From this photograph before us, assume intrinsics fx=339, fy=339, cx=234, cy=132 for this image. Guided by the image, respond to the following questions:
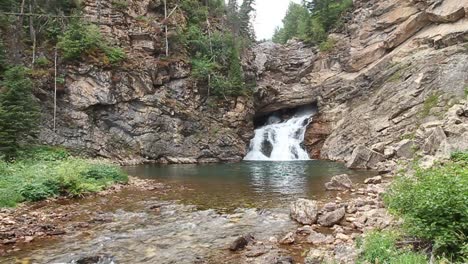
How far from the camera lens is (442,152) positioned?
14164mm

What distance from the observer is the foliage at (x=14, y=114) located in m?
19.7

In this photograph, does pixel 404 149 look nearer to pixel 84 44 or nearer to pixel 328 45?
pixel 328 45

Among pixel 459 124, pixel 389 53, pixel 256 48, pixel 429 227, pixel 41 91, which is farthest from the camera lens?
pixel 256 48

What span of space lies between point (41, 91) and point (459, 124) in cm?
3209

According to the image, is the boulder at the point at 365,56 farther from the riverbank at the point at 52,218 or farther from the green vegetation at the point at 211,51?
the riverbank at the point at 52,218

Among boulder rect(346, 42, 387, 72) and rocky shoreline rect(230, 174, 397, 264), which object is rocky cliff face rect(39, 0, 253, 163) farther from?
rocky shoreline rect(230, 174, 397, 264)

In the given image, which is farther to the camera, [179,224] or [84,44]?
[84,44]

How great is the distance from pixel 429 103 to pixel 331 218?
22134mm

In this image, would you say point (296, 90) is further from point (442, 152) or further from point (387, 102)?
point (442, 152)

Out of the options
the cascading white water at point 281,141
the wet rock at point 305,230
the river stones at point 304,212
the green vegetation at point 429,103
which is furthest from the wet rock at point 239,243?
the cascading white water at point 281,141

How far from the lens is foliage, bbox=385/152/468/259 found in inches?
204

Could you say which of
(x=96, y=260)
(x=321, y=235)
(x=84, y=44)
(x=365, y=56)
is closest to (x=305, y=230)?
(x=321, y=235)

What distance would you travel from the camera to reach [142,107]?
34.3 metres

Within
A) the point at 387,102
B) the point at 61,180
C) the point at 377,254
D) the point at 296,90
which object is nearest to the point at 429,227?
the point at 377,254
